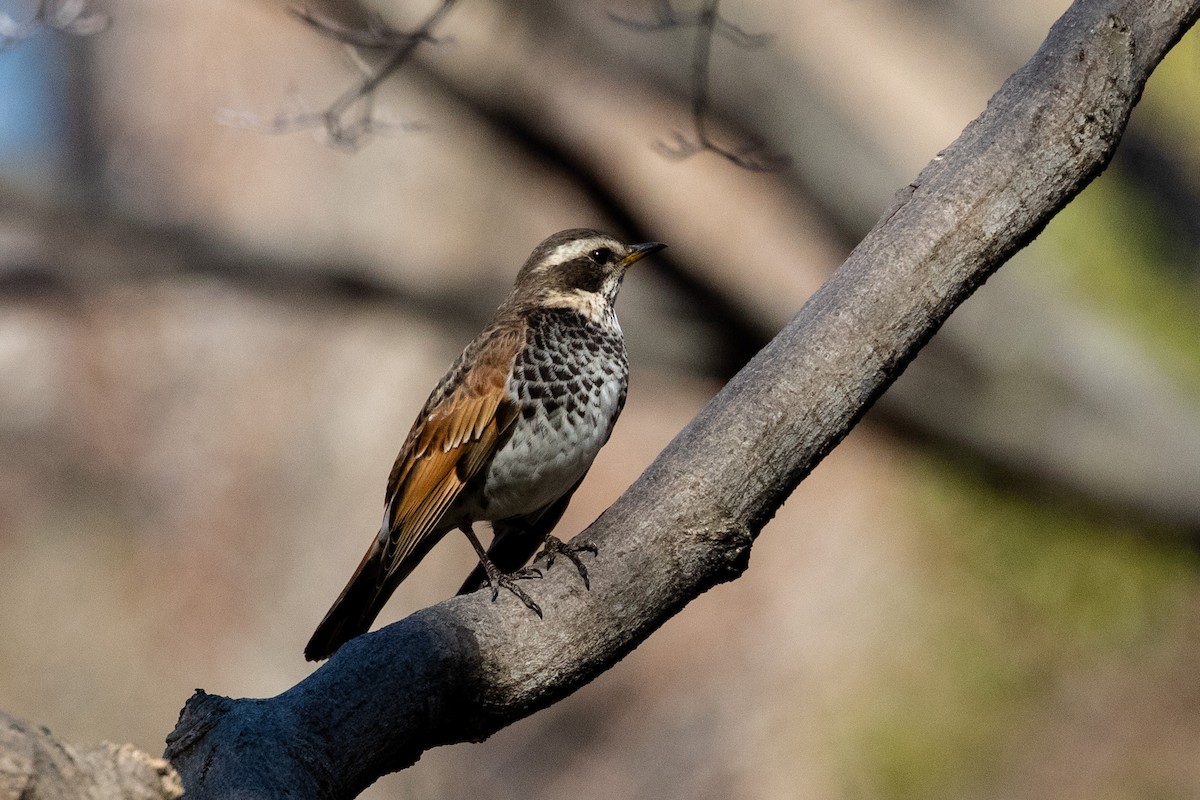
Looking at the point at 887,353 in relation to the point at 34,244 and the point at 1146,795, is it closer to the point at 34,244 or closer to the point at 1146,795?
the point at 1146,795

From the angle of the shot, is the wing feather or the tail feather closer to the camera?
the tail feather

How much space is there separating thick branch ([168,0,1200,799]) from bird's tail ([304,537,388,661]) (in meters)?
1.22

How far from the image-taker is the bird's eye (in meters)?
5.01

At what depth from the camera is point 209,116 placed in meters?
11.5

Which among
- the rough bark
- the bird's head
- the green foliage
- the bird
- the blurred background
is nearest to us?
the rough bark

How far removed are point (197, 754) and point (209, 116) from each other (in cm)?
988

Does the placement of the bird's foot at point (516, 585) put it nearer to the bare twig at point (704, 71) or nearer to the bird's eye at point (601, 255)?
the bird's eye at point (601, 255)

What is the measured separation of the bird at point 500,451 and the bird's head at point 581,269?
214mm

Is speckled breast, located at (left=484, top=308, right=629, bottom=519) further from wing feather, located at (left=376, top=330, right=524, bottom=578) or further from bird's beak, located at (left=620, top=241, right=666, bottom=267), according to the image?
bird's beak, located at (left=620, top=241, right=666, bottom=267)

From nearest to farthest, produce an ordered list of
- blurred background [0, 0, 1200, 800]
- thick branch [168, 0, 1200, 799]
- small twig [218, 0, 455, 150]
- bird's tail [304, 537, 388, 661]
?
thick branch [168, 0, 1200, 799]
bird's tail [304, 537, 388, 661]
small twig [218, 0, 455, 150]
blurred background [0, 0, 1200, 800]

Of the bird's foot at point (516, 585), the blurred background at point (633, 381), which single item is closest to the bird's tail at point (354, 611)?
the bird's foot at point (516, 585)

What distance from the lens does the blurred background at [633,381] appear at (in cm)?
802

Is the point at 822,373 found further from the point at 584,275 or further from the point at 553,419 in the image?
the point at 584,275

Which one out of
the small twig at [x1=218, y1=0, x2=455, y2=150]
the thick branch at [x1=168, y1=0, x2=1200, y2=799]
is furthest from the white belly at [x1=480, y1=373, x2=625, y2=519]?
the small twig at [x1=218, y1=0, x2=455, y2=150]
